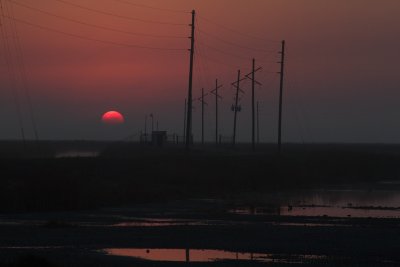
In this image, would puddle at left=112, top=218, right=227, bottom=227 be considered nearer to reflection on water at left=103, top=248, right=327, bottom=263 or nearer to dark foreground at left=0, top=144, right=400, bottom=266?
dark foreground at left=0, top=144, right=400, bottom=266

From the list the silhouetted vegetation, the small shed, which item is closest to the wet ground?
the silhouetted vegetation

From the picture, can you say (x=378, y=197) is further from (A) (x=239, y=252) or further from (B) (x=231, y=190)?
(A) (x=239, y=252)

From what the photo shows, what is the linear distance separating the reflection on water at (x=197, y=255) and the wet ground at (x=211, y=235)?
3 cm

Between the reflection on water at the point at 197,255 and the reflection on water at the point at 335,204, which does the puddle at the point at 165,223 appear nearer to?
the reflection on water at the point at 335,204

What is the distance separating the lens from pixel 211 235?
3794cm

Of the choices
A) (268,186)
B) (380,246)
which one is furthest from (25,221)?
(268,186)

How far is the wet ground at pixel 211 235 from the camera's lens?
3097 centimetres

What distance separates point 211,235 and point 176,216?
9618 millimetres

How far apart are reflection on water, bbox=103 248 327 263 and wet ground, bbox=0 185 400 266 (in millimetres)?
34

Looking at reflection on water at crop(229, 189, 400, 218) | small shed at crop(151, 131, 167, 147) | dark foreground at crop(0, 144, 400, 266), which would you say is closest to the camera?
dark foreground at crop(0, 144, 400, 266)

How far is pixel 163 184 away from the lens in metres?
70.6

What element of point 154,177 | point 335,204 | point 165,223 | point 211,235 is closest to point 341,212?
point 335,204

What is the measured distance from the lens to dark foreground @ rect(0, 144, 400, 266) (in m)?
31.9

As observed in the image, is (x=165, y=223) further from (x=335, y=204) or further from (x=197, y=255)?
(x=335, y=204)
